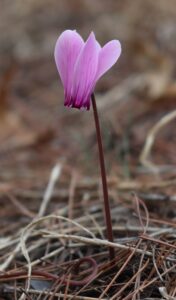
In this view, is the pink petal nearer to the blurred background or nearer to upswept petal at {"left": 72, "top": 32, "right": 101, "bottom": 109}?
upswept petal at {"left": 72, "top": 32, "right": 101, "bottom": 109}

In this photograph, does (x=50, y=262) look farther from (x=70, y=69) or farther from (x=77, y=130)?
(x=77, y=130)

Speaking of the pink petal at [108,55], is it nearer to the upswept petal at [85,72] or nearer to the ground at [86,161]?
the upswept petal at [85,72]

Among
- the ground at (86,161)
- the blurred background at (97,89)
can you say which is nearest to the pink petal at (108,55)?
the ground at (86,161)

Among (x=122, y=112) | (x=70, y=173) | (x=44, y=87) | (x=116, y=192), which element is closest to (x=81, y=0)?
(x=44, y=87)

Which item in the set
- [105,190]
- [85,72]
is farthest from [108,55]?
[105,190]


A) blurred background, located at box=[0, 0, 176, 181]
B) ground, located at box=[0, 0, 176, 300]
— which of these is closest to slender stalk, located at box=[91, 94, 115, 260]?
ground, located at box=[0, 0, 176, 300]

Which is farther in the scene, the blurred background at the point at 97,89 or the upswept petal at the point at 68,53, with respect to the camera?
the blurred background at the point at 97,89
